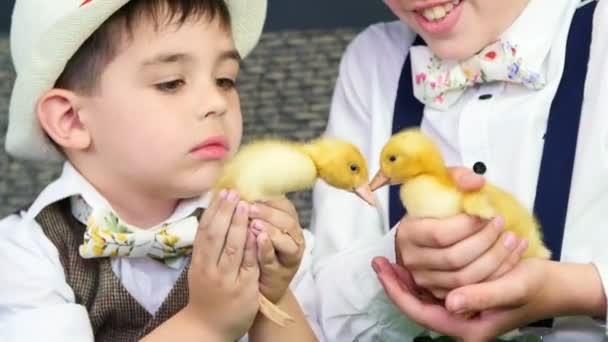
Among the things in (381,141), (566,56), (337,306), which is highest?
(566,56)

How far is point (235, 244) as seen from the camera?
40.6 inches

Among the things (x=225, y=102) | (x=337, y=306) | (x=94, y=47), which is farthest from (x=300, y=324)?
(x=94, y=47)

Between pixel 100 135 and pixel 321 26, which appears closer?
pixel 100 135

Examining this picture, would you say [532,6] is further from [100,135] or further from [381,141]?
[100,135]

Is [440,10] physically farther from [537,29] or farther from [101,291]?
[101,291]

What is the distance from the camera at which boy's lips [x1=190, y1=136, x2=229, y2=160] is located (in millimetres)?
1132

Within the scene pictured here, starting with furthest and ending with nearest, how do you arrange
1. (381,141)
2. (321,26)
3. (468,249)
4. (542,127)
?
(321,26), (381,141), (542,127), (468,249)

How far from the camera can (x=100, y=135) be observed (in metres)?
1.17

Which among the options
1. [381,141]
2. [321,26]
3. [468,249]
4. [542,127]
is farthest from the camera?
[321,26]

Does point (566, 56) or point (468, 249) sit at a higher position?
point (566, 56)

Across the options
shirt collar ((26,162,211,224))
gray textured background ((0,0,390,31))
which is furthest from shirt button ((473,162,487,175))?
gray textured background ((0,0,390,31))

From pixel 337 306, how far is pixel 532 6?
43 centimetres

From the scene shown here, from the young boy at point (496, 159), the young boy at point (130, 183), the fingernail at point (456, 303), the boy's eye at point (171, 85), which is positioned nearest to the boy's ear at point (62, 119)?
the young boy at point (130, 183)

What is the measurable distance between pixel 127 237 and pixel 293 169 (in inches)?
10.4
